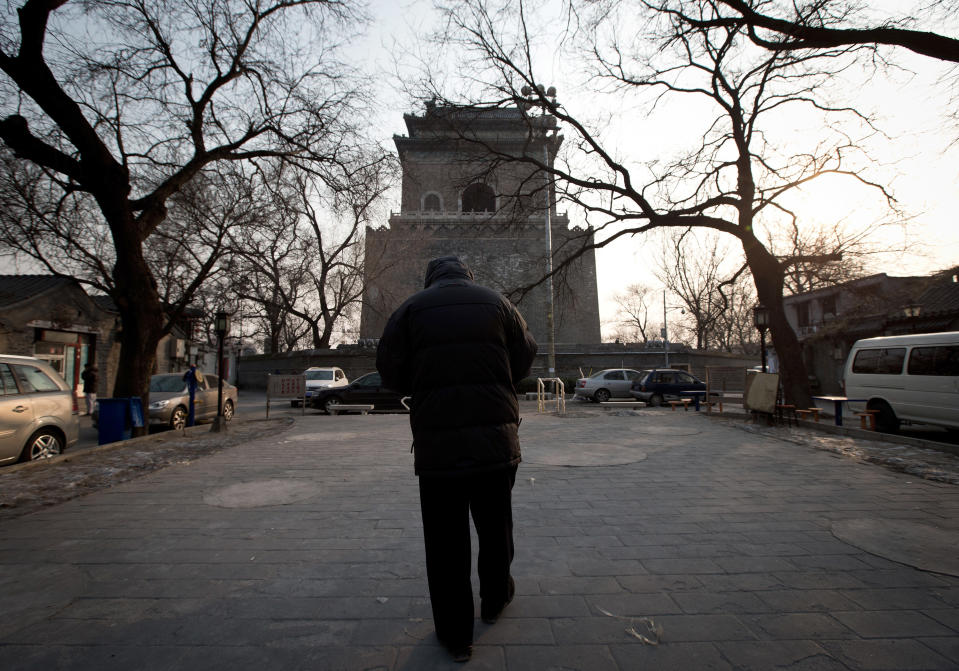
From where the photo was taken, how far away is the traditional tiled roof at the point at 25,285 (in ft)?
60.4

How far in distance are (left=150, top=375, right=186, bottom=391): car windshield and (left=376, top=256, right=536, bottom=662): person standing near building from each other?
12897 millimetres

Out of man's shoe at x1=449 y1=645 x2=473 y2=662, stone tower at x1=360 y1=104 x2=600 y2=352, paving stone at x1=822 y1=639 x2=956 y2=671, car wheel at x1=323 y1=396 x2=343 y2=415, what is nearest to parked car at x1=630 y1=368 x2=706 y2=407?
car wheel at x1=323 y1=396 x2=343 y2=415

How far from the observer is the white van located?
29.9ft

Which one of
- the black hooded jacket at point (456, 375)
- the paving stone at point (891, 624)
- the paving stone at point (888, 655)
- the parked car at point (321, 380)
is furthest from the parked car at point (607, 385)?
the black hooded jacket at point (456, 375)

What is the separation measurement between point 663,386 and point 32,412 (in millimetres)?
18543

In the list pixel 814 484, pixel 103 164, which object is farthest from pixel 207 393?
pixel 814 484

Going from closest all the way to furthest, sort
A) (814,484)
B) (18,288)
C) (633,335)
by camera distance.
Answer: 1. (814,484)
2. (18,288)
3. (633,335)

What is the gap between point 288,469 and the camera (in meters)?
6.47

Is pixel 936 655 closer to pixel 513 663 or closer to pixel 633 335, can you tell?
pixel 513 663

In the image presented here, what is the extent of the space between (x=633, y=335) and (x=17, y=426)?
6086 centimetres

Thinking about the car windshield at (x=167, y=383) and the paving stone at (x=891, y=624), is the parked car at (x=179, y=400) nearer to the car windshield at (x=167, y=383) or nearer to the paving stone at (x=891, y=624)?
the car windshield at (x=167, y=383)

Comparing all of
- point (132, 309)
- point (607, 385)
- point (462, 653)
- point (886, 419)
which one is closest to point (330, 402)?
point (132, 309)

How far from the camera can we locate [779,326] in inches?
510

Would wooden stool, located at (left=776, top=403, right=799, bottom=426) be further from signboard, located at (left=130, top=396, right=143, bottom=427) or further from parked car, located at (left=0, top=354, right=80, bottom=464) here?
parked car, located at (left=0, top=354, right=80, bottom=464)
